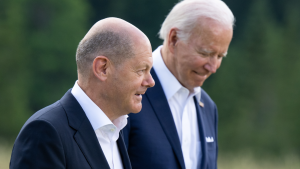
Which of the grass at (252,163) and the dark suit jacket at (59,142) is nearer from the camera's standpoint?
the dark suit jacket at (59,142)

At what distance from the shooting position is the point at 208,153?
280cm

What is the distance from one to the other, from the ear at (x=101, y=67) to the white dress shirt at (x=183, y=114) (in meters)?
0.89

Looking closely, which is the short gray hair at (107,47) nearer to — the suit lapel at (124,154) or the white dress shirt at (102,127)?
the white dress shirt at (102,127)

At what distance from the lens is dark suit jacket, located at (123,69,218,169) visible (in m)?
2.43

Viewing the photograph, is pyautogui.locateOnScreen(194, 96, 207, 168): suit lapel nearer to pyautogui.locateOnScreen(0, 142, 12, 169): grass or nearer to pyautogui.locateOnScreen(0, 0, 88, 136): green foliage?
pyautogui.locateOnScreen(0, 142, 12, 169): grass

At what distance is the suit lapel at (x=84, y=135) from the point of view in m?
1.80

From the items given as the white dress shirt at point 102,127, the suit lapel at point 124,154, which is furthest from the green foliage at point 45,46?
the white dress shirt at point 102,127

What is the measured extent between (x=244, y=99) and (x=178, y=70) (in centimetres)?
1704

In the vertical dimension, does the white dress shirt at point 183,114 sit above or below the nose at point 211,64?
below


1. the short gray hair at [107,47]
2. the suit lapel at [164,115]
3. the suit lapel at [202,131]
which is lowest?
the suit lapel at [202,131]

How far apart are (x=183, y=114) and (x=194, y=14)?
0.71 m

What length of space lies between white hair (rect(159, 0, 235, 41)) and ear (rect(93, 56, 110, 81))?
3.21 ft

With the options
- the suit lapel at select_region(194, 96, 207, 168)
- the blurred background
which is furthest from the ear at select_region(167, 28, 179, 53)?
the blurred background

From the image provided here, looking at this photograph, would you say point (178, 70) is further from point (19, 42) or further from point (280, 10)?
point (280, 10)
